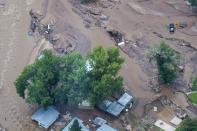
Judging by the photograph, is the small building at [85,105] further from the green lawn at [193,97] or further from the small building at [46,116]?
the green lawn at [193,97]

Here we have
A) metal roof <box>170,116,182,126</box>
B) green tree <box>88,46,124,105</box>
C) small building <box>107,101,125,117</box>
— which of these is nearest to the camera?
green tree <box>88,46,124,105</box>

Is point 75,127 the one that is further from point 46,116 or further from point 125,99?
point 125,99

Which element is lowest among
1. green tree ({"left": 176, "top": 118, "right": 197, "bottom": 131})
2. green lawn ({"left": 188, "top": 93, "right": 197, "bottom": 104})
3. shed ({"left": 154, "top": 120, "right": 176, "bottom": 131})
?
shed ({"left": 154, "top": 120, "right": 176, "bottom": 131})

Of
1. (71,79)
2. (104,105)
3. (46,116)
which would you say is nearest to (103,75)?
(71,79)

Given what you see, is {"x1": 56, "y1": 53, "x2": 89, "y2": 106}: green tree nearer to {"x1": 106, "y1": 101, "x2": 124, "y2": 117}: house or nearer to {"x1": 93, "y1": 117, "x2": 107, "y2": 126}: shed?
{"x1": 93, "y1": 117, "x2": 107, "y2": 126}: shed

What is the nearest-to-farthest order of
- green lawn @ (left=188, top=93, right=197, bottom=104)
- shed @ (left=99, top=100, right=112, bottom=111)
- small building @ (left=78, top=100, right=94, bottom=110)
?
small building @ (left=78, top=100, right=94, bottom=110), shed @ (left=99, top=100, right=112, bottom=111), green lawn @ (left=188, top=93, right=197, bottom=104)

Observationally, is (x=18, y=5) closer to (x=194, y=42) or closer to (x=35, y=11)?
(x=35, y=11)

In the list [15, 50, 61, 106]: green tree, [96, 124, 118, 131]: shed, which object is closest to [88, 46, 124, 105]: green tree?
[96, 124, 118, 131]: shed
